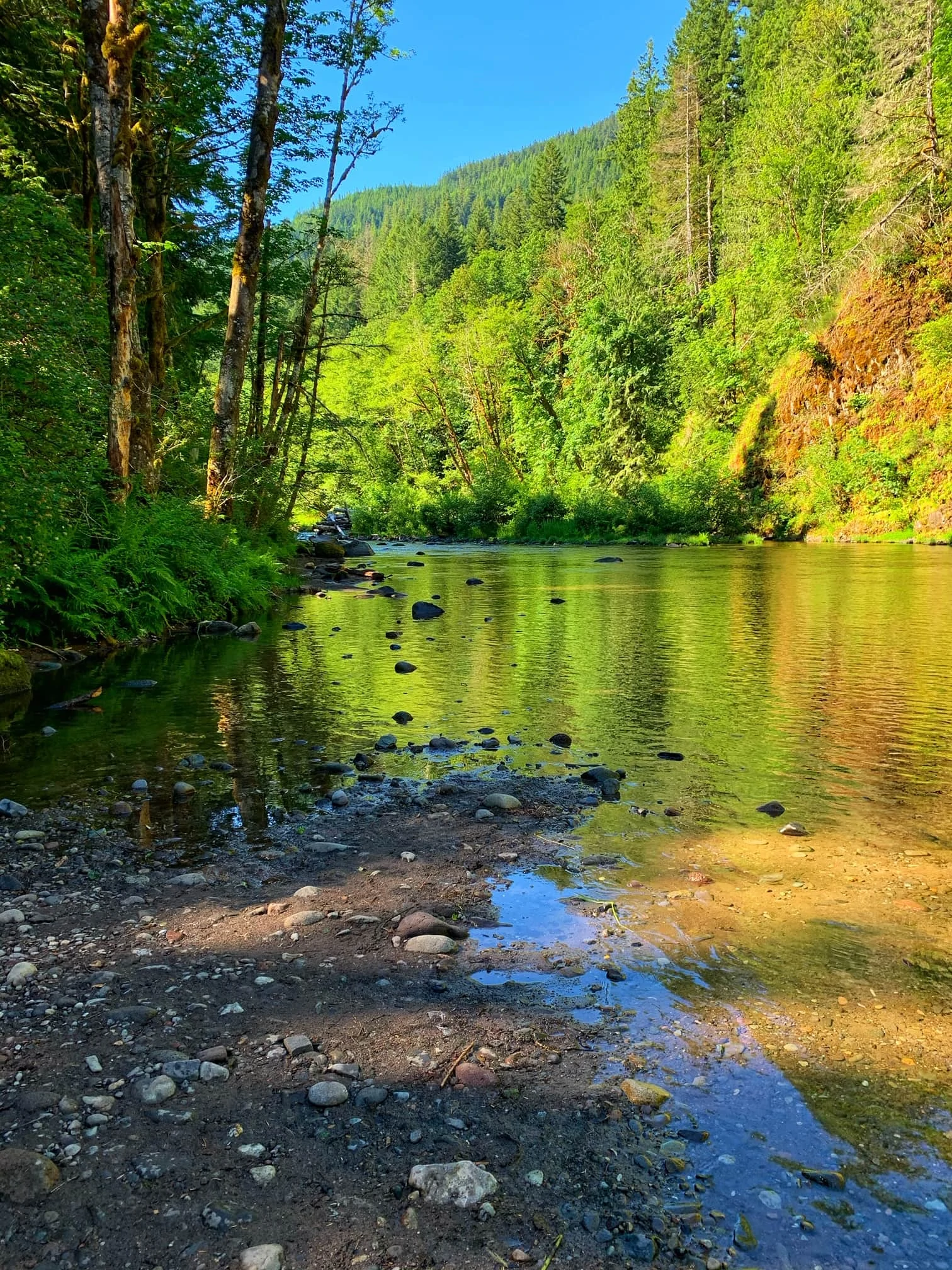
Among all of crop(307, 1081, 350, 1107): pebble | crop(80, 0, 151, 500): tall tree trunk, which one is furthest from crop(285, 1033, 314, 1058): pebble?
crop(80, 0, 151, 500): tall tree trunk

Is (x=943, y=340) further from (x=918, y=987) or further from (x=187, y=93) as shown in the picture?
(x=918, y=987)

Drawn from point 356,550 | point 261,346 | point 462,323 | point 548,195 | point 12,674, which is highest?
point 548,195

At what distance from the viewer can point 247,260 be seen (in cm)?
1477

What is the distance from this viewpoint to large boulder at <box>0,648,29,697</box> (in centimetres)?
805

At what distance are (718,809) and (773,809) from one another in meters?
0.32

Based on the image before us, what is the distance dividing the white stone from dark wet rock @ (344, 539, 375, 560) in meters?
30.7

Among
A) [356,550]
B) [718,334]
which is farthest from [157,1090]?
[718,334]

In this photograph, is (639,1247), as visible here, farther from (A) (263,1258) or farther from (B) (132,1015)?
(B) (132,1015)

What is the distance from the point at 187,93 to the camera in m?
15.4

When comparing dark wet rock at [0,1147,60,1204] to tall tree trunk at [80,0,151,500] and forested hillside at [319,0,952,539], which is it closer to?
tall tree trunk at [80,0,151,500]

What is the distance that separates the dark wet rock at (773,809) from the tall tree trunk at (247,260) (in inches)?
515

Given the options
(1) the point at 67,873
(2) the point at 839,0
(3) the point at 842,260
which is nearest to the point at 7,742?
(1) the point at 67,873

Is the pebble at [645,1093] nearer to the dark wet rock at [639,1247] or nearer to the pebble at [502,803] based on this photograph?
the dark wet rock at [639,1247]

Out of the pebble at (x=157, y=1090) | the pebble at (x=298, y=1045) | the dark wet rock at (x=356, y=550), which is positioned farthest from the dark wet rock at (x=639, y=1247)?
the dark wet rock at (x=356, y=550)
